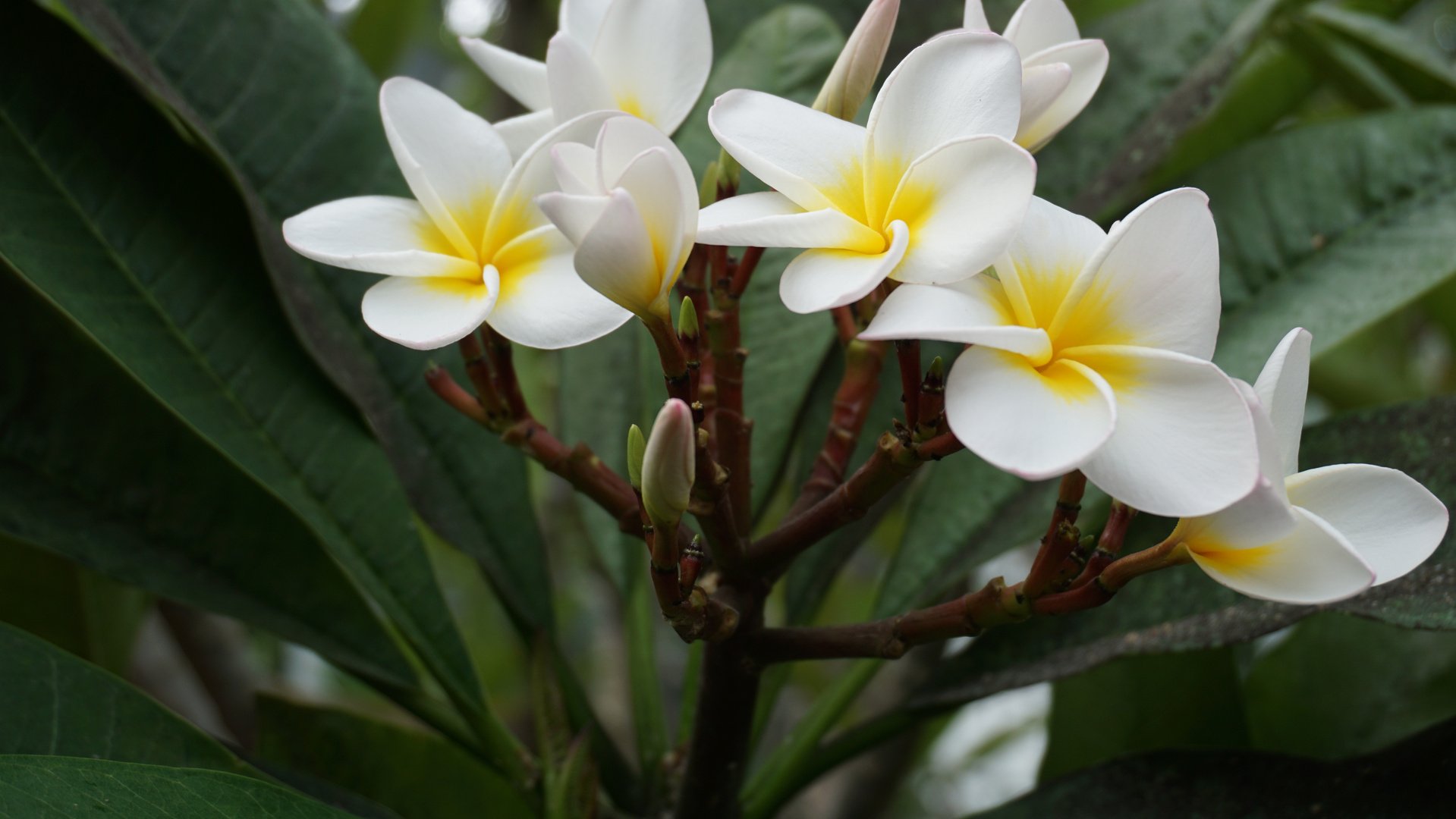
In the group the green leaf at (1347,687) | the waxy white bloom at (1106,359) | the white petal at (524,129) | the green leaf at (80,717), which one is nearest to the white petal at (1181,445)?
the waxy white bloom at (1106,359)

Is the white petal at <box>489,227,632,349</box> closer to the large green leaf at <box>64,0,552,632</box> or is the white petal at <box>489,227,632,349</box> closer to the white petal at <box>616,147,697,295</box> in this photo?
the white petal at <box>616,147,697,295</box>

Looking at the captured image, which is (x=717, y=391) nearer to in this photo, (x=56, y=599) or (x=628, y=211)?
(x=628, y=211)

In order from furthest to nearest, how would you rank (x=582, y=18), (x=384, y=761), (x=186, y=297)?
(x=384, y=761) → (x=186, y=297) → (x=582, y=18)

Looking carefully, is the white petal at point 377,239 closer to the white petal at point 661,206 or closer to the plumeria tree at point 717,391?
the plumeria tree at point 717,391

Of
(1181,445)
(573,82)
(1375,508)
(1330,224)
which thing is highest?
(573,82)

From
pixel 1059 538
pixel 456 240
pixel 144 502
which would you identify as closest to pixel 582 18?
pixel 456 240

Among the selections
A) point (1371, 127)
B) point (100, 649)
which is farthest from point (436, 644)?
point (1371, 127)
